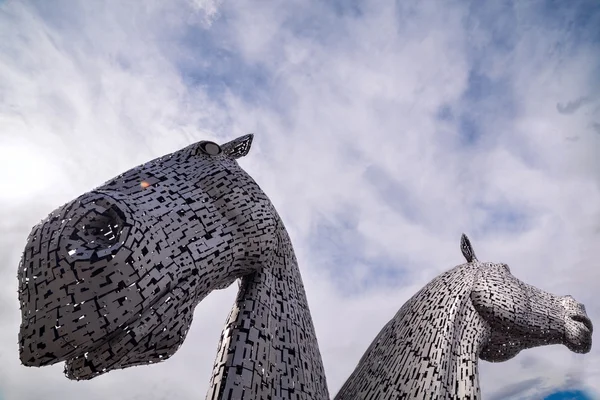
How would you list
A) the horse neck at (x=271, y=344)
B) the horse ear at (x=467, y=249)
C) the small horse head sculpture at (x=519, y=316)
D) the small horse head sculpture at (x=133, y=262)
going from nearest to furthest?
1. the small horse head sculpture at (x=133, y=262)
2. the horse neck at (x=271, y=344)
3. the small horse head sculpture at (x=519, y=316)
4. the horse ear at (x=467, y=249)

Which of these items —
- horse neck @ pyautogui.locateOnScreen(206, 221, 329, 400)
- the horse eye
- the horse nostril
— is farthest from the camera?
the horse nostril

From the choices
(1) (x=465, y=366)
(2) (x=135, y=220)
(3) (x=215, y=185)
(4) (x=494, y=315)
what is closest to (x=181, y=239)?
(2) (x=135, y=220)

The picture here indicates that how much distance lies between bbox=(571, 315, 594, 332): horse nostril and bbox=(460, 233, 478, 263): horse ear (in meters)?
0.83

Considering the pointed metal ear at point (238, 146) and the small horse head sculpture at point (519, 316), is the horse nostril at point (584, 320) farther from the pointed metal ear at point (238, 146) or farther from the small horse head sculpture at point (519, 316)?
the pointed metal ear at point (238, 146)

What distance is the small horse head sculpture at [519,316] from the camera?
2861 millimetres

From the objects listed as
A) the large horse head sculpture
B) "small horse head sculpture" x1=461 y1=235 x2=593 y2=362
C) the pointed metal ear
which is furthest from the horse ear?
the pointed metal ear

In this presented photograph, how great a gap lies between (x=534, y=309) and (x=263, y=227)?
2153mm

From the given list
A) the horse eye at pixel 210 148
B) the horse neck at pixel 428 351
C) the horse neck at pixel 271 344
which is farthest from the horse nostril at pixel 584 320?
the horse eye at pixel 210 148

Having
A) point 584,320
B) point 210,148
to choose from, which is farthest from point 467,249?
point 210,148

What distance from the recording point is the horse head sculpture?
236cm

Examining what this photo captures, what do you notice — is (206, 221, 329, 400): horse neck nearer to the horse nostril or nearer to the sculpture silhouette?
the sculpture silhouette

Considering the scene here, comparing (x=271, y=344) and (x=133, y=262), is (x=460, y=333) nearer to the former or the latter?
(x=271, y=344)

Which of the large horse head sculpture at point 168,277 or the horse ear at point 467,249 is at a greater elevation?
the horse ear at point 467,249

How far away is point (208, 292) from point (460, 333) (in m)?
1.59
